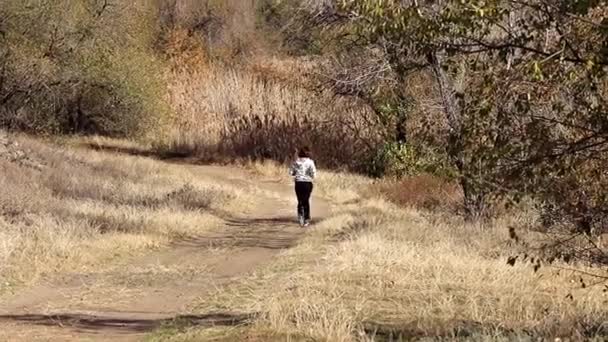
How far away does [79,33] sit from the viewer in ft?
131

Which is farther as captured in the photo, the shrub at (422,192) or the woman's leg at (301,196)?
the shrub at (422,192)

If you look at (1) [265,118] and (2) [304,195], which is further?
(1) [265,118]

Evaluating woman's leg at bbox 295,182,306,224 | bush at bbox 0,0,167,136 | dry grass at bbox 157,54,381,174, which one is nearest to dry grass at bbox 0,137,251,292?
woman's leg at bbox 295,182,306,224

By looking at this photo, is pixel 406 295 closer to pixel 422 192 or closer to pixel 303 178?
pixel 303 178

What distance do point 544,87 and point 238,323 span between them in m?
4.09

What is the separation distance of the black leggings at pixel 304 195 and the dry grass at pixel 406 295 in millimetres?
4258

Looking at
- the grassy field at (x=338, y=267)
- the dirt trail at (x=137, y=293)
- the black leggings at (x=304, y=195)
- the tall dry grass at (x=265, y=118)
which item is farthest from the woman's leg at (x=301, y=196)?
the tall dry grass at (x=265, y=118)

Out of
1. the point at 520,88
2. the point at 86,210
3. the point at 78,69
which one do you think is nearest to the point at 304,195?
the point at 86,210

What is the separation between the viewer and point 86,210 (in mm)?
19578

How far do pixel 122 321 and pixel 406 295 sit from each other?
11.5 feet

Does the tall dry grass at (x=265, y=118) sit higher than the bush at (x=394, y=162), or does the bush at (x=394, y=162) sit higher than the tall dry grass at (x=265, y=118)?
the tall dry grass at (x=265, y=118)

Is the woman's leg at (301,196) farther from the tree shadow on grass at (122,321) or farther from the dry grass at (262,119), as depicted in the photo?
the dry grass at (262,119)

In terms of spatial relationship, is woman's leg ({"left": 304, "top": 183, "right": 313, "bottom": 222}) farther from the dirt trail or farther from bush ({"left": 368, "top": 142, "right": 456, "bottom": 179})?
bush ({"left": 368, "top": 142, "right": 456, "bottom": 179})

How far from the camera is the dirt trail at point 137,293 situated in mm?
9891
